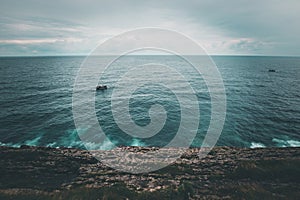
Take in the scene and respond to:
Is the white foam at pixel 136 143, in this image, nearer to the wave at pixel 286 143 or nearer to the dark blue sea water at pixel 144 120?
the dark blue sea water at pixel 144 120

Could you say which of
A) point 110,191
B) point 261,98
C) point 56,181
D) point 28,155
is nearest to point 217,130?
point 110,191

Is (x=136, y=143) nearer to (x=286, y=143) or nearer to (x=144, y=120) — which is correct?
(x=144, y=120)

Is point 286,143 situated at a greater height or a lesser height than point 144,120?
lesser

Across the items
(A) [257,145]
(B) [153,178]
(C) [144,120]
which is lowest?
(A) [257,145]

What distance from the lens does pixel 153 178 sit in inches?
551

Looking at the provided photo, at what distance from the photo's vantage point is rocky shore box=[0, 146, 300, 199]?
11969 mm

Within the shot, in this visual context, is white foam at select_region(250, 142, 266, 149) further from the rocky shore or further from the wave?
the rocky shore

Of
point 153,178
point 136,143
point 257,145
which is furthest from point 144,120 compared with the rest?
point 257,145

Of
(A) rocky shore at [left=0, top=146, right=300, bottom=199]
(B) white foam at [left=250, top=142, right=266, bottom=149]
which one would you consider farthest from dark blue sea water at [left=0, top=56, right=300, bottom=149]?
(A) rocky shore at [left=0, top=146, right=300, bottom=199]

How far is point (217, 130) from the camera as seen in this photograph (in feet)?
92.6

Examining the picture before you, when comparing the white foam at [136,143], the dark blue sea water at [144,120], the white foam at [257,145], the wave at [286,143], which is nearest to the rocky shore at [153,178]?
the white foam at [257,145]

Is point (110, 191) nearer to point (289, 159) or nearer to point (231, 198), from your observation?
point (231, 198)

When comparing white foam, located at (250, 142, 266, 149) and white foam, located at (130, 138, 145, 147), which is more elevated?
white foam, located at (130, 138, 145, 147)

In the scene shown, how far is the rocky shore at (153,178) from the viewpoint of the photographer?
11969 mm
